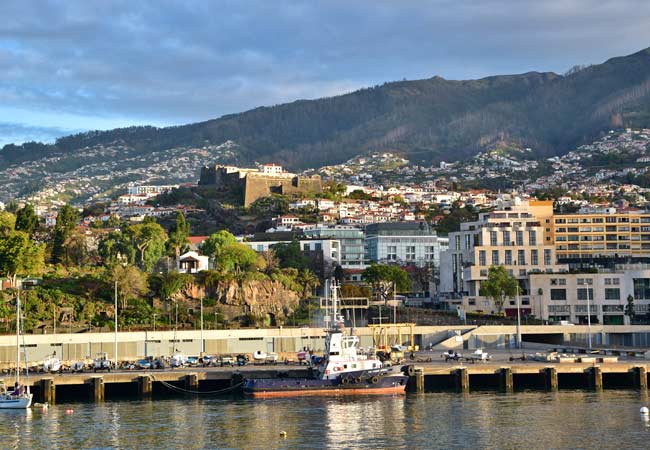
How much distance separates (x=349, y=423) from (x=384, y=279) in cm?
7569

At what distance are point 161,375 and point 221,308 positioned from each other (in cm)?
4118

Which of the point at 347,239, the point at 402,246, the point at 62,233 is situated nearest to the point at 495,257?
the point at 402,246

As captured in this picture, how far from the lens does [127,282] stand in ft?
392

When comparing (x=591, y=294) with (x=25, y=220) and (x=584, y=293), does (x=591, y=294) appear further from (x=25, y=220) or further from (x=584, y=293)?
(x=25, y=220)

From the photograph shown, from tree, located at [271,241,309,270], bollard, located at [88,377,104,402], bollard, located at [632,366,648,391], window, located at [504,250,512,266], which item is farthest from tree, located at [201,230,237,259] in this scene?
bollard, located at [632,366,648,391]

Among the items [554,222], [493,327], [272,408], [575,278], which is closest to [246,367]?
[272,408]

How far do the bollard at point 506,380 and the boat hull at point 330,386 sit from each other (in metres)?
7.98

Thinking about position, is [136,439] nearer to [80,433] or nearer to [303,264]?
[80,433]

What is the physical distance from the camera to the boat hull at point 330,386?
81.9m

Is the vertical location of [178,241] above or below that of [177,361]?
above

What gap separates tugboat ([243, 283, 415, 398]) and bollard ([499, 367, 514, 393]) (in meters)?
7.89

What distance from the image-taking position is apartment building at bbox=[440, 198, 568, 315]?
473 feet

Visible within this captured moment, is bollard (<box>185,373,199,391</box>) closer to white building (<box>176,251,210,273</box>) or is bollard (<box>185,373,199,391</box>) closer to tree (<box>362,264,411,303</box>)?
white building (<box>176,251,210,273</box>)

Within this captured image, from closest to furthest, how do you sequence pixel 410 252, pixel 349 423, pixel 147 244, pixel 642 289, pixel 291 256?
pixel 349 423
pixel 642 289
pixel 147 244
pixel 291 256
pixel 410 252
